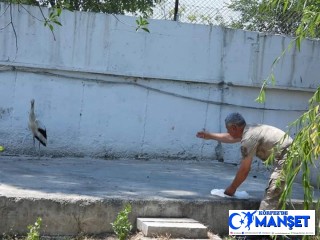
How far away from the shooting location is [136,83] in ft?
32.3

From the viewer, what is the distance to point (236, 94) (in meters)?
10.3

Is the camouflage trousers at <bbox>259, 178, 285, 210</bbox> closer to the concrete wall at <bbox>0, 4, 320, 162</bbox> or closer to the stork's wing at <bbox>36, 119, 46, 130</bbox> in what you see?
the concrete wall at <bbox>0, 4, 320, 162</bbox>

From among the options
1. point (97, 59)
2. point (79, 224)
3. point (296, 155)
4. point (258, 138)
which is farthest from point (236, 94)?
point (296, 155)

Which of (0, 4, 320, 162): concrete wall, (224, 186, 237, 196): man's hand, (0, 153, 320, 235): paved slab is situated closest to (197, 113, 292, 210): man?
(224, 186, 237, 196): man's hand

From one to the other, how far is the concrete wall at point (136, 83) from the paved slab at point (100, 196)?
1.16 metres

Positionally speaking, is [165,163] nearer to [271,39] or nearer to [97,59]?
[97,59]

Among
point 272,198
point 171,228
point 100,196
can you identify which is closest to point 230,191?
point 272,198

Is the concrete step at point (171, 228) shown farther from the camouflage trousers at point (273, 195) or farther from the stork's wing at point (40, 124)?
the stork's wing at point (40, 124)

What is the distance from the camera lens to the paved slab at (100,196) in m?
6.01

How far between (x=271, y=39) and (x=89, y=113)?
339cm

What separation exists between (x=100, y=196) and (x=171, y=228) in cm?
83

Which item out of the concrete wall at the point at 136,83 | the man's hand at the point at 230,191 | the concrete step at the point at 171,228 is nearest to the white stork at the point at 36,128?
the concrete wall at the point at 136,83

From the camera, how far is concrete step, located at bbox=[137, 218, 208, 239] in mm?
5965

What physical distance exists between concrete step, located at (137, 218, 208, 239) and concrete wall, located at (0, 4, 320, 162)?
369 centimetres
